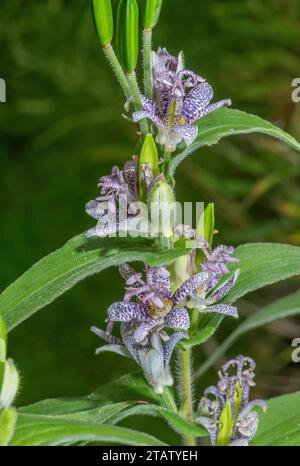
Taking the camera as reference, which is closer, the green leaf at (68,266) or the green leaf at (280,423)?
the green leaf at (68,266)

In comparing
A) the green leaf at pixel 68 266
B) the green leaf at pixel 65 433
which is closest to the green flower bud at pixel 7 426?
the green leaf at pixel 65 433

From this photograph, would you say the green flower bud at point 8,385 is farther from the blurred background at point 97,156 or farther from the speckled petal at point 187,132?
the blurred background at point 97,156

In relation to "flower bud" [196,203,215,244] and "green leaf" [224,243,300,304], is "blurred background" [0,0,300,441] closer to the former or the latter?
"green leaf" [224,243,300,304]

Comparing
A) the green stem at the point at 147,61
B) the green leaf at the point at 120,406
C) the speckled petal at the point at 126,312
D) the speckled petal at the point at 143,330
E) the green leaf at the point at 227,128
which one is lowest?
the green leaf at the point at 120,406

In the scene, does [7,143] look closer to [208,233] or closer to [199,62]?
[199,62]

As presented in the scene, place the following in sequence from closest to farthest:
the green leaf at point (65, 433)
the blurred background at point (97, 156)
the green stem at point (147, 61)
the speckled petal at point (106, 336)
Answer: the green leaf at point (65, 433)
the green stem at point (147, 61)
the speckled petal at point (106, 336)
the blurred background at point (97, 156)

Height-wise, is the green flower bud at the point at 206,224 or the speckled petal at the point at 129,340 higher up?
the green flower bud at the point at 206,224
